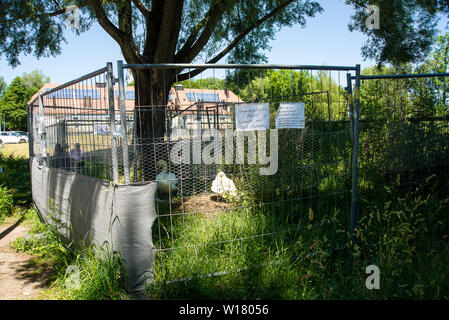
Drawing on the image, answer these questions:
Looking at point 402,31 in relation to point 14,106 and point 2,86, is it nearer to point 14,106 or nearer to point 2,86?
point 14,106

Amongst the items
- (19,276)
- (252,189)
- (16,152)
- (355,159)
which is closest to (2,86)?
(16,152)

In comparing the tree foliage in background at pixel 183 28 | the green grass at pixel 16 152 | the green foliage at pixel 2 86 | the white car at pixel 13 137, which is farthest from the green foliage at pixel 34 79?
the tree foliage in background at pixel 183 28

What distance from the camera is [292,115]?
3.52m

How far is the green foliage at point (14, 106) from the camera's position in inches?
1820

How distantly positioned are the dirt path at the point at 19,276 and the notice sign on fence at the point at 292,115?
9.89 ft

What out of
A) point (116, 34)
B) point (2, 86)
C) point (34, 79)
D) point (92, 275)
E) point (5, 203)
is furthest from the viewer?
point (34, 79)

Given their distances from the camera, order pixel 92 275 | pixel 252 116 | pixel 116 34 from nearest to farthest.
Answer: pixel 92 275, pixel 252 116, pixel 116 34

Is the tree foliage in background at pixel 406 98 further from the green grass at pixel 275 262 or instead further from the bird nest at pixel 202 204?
the bird nest at pixel 202 204

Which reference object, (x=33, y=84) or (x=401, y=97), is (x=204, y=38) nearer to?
(x=401, y=97)

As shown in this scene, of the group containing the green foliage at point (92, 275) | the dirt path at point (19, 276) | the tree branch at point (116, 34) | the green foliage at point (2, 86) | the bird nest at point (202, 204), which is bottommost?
the dirt path at point (19, 276)

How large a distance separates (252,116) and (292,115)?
47 centimetres

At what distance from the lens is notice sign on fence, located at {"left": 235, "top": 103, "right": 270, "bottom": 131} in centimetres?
334

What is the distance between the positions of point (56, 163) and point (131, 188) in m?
3.09
